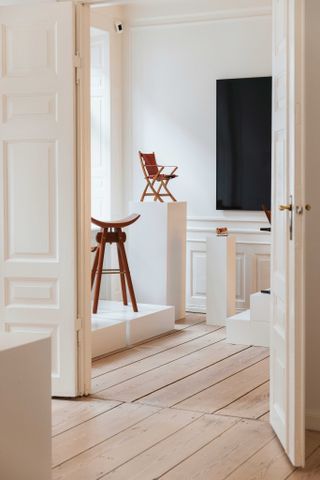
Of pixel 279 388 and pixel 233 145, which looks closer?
pixel 279 388

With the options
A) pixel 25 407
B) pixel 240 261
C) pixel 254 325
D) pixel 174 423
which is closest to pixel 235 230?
pixel 240 261

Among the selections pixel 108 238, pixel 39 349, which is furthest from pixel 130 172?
pixel 39 349

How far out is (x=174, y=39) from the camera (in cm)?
820

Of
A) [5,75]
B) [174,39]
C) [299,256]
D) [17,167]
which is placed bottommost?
[299,256]

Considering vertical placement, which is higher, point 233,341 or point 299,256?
point 299,256

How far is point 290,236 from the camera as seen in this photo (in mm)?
3754

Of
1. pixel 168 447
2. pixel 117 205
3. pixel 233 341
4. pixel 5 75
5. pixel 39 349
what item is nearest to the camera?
pixel 39 349

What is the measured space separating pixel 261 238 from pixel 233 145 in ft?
3.06

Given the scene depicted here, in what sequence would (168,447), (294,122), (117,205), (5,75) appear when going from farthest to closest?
(117,205) → (5,75) → (168,447) → (294,122)

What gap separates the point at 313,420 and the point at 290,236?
3.87 feet

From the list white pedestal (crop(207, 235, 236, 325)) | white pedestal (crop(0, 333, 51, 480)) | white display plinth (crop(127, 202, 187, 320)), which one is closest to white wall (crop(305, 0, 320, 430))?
white pedestal (crop(0, 333, 51, 480))

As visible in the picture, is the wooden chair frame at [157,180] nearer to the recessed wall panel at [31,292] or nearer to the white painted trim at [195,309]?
the white painted trim at [195,309]

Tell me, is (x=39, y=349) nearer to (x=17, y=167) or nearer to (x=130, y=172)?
(x=17, y=167)

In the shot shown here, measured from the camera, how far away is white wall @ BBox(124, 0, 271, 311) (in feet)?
25.8
